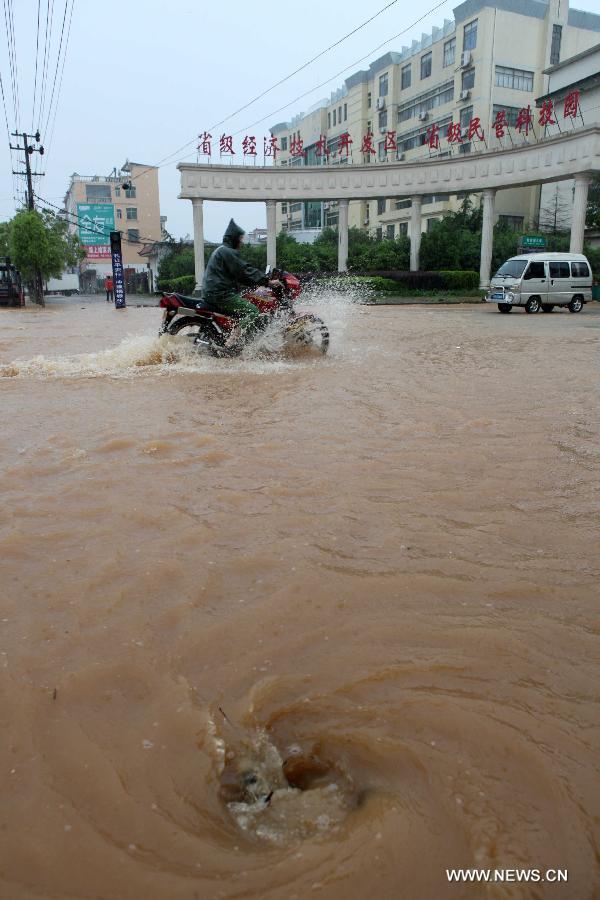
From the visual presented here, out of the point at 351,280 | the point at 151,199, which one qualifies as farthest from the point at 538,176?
the point at 151,199

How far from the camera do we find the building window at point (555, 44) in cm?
4047

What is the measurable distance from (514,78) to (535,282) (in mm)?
27020

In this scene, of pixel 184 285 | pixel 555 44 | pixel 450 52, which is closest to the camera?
pixel 184 285

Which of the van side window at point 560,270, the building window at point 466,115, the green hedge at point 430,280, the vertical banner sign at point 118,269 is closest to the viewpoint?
the van side window at point 560,270

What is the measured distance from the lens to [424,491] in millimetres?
3584

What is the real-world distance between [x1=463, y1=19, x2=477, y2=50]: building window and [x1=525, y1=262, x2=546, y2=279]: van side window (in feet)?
86.0

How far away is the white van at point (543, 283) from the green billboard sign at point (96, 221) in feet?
140

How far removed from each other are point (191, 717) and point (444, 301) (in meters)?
26.7

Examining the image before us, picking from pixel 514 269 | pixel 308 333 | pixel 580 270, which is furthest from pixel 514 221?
pixel 308 333

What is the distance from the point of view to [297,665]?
6.72ft

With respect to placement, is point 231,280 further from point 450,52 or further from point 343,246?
point 450,52

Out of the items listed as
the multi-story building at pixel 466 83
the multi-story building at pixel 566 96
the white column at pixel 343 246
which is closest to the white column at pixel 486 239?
the multi-story building at pixel 566 96

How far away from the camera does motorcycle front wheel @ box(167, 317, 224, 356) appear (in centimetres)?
827

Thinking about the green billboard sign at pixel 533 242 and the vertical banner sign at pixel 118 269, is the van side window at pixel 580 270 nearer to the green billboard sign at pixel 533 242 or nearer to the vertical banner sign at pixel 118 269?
the green billboard sign at pixel 533 242
